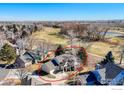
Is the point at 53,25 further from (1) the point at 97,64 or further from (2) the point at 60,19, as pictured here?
(1) the point at 97,64

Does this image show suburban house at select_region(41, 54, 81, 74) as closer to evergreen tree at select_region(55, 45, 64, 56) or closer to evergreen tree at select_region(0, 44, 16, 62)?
evergreen tree at select_region(55, 45, 64, 56)

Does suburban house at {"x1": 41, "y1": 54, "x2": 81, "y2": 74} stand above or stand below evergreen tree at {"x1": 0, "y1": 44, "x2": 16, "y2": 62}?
below

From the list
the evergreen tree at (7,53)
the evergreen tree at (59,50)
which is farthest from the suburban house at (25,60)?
the evergreen tree at (59,50)

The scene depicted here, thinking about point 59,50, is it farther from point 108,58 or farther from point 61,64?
point 108,58

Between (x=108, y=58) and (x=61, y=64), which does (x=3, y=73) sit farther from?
(x=108, y=58)

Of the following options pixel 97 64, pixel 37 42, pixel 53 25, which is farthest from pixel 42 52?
pixel 97 64

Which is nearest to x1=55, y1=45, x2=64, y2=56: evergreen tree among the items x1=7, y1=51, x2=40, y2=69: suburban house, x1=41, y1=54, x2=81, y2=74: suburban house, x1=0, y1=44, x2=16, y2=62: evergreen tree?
x1=41, y1=54, x2=81, y2=74: suburban house

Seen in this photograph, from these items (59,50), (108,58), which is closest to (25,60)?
(59,50)

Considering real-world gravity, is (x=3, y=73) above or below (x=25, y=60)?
below

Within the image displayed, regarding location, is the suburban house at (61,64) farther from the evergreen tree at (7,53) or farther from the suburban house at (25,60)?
the evergreen tree at (7,53)
